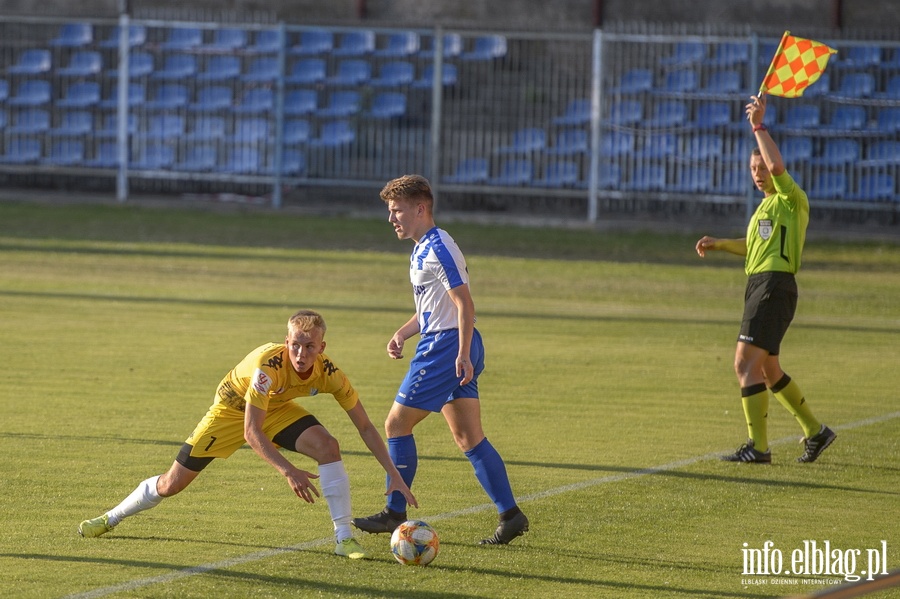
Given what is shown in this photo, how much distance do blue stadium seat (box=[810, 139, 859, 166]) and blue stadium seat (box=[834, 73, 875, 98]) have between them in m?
0.91

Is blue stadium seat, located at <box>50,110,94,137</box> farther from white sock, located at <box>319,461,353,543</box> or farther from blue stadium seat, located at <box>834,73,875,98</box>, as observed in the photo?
white sock, located at <box>319,461,353,543</box>

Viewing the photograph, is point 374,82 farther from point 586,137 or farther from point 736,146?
point 736,146

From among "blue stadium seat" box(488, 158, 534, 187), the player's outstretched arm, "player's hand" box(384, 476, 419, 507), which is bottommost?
"player's hand" box(384, 476, 419, 507)

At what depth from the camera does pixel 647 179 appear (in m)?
25.1

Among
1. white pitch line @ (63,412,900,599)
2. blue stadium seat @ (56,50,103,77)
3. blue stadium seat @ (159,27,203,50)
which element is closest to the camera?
white pitch line @ (63,412,900,599)

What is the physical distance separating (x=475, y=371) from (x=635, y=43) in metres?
20.8

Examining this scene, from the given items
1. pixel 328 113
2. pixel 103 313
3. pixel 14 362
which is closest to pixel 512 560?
pixel 14 362

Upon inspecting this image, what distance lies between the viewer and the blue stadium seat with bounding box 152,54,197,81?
2758 centimetres

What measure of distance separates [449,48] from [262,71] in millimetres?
3919

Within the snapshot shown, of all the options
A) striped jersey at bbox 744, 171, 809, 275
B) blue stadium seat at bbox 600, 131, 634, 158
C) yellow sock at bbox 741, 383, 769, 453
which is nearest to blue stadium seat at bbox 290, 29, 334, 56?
blue stadium seat at bbox 600, 131, 634, 158

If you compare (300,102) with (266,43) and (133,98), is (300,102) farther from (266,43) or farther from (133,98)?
(133,98)

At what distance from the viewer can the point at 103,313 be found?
14945mm

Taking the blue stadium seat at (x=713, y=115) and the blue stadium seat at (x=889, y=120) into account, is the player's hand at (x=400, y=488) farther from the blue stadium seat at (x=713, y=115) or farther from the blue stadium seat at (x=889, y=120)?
the blue stadium seat at (x=889, y=120)

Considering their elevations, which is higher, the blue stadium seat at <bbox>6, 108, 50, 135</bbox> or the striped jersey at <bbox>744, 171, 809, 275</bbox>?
the blue stadium seat at <bbox>6, 108, 50, 135</bbox>
